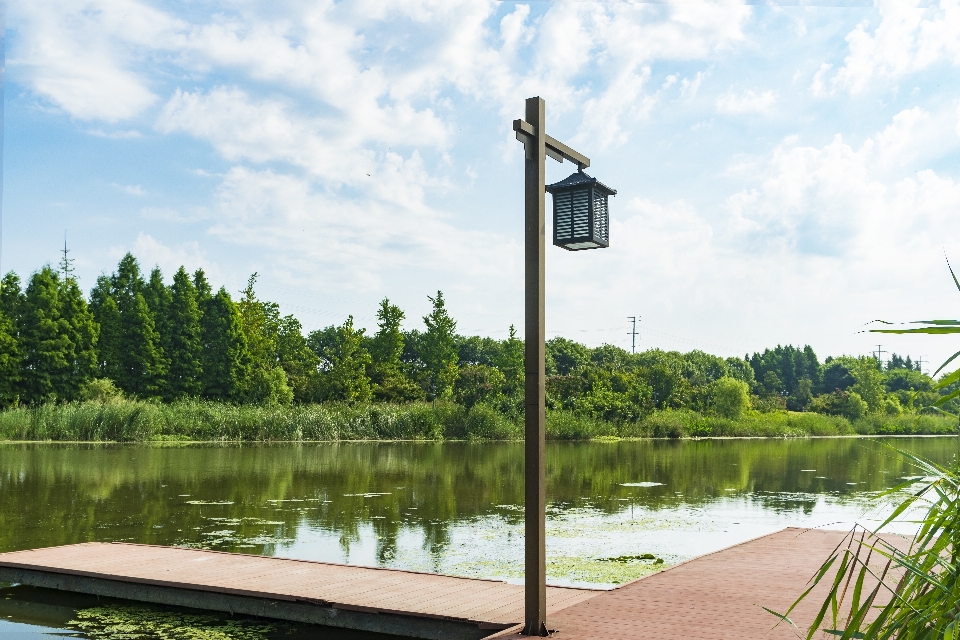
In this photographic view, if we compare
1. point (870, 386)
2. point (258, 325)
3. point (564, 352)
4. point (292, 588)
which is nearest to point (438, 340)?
point (258, 325)

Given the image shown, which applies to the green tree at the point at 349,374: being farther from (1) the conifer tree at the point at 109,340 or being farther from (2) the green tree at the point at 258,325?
(1) the conifer tree at the point at 109,340

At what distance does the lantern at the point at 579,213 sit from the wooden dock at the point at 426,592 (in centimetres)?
209

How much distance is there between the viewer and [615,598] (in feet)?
17.2

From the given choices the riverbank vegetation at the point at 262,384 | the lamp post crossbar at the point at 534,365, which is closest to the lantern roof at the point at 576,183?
the lamp post crossbar at the point at 534,365

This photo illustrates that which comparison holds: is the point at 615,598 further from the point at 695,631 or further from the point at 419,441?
the point at 419,441

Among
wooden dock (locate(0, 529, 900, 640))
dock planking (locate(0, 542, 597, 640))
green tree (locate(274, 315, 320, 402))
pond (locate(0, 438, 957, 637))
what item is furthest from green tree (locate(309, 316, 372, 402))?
wooden dock (locate(0, 529, 900, 640))

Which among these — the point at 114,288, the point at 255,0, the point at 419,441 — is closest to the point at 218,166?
the point at 114,288

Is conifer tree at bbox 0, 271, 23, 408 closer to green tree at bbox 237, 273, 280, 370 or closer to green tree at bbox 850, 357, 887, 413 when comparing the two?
green tree at bbox 237, 273, 280, 370

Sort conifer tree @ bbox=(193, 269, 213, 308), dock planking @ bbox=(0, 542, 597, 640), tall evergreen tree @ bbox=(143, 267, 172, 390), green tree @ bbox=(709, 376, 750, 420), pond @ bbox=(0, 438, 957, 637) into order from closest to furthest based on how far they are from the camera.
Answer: dock planking @ bbox=(0, 542, 597, 640) < pond @ bbox=(0, 438, 957, 637) < tall evergreen tree @ bbox=(143, 267, 172, 390) < conifer tree @ bbox=(193, 269, 213, 308) < green tree @ bbox=(709, 376, 750, 420)

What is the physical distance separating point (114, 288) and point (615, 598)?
28894mm

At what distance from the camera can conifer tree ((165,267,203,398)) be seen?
29906 mm

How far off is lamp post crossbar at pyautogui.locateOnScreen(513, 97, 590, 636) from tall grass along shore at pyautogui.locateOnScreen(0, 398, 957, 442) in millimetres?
15438

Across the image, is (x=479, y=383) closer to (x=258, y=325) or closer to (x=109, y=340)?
(x=258, y=325)

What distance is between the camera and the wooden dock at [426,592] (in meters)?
4.68
